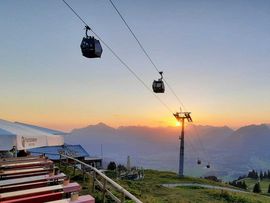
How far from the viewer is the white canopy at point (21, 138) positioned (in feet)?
34.1

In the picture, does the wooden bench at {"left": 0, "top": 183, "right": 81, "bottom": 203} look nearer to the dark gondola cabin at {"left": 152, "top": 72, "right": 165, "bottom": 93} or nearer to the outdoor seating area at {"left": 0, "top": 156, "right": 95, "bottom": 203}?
the outdoor seating area at {"left": 0, "top": 156, "right": 95, "bottom": 203}

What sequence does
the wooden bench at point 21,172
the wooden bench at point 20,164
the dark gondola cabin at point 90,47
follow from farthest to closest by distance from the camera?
the dark gondola cabin at point 90,47
the wooden bench at point 20,164
the wooden bench at point 21,172

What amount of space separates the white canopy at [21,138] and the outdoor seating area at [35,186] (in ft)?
2.61

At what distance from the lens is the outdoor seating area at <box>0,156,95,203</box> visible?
7781 millimetres

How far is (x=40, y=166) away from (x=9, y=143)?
304 cm

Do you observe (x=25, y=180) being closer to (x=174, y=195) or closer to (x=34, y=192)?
(x=34, y=192)

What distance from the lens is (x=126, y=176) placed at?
31641 mm

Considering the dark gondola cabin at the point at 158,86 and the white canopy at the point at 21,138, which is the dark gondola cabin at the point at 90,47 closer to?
the white canopy at the point at 21,138

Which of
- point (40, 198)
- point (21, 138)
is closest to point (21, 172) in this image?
point (21, 138)

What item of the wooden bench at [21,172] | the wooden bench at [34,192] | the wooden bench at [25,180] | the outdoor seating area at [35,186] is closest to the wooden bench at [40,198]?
the outdoor seating area at [35,186]

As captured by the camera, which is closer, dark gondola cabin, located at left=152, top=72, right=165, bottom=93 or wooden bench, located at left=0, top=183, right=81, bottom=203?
wooden bench, located at left=0, top=183, right=81, bottom=203

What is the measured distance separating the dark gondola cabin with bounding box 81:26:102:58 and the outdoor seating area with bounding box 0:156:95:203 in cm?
443

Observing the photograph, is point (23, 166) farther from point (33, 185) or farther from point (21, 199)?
point (21, 199)

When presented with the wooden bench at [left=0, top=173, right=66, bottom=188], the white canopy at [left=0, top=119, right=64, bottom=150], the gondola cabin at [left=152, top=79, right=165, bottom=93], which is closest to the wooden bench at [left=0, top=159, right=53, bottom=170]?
the white canopy at [left=0, top=119, right=64, bottom=150]
